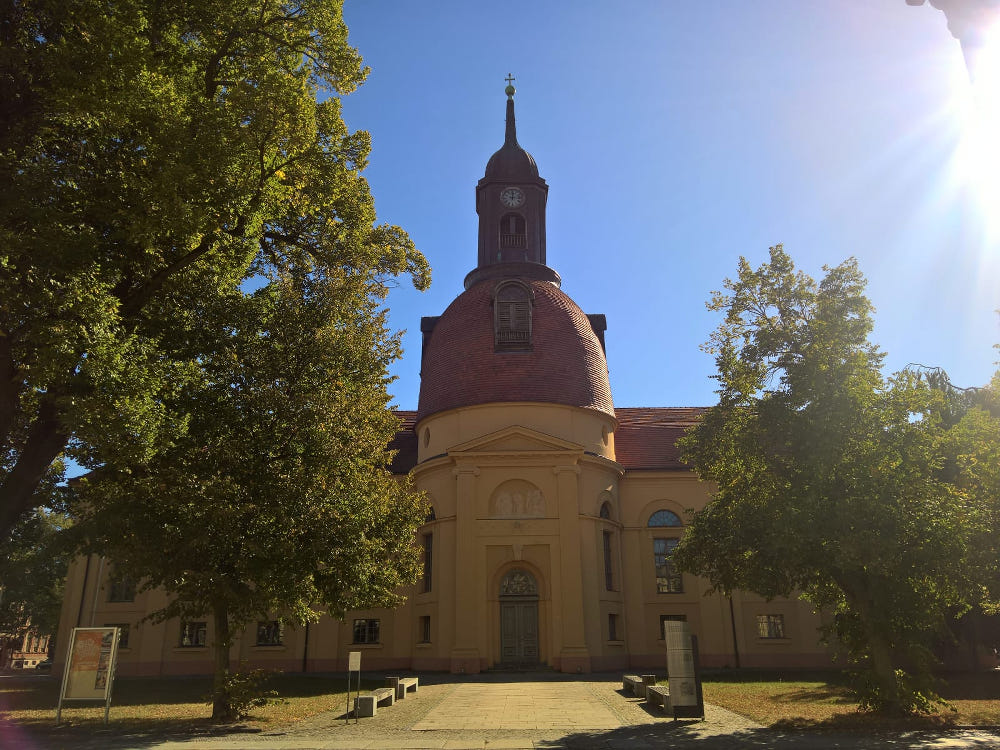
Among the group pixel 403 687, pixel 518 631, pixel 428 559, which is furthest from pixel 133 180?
pixel 518 631

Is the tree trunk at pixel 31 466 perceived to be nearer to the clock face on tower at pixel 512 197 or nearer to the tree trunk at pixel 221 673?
the tree trunk at pixel 221 673

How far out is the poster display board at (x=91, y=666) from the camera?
12.7m

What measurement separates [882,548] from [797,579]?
8.34 feet

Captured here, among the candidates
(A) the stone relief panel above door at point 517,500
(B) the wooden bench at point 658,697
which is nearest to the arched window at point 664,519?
(A) the stone relief panel above door at point 517,500

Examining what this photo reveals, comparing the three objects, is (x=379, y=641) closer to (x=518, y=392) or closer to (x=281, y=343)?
(x=518, y=392)

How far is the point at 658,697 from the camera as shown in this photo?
14336mm

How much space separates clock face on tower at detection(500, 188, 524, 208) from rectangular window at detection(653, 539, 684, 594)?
16999mm

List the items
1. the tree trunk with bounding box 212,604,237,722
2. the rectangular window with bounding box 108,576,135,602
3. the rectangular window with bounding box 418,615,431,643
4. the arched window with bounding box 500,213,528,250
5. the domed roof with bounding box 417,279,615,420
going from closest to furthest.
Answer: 1. the tree trunk with bounding box 212,604,237,722
2. the rectangular window with bounding box 418,615,431,643
3. the domed roof with bounding box 417,279,615,420
4. the rectangular window with bounding box 108,576,135,602
5. the arched window with bounding box 500,213,528,250

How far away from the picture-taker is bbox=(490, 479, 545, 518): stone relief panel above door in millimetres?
26922

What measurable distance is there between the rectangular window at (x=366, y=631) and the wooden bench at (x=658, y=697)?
660 inches

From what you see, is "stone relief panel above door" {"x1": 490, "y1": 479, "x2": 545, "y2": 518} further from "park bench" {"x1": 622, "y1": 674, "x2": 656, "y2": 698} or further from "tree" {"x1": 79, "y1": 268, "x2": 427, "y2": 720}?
"tree" {"x1": 79, "y1": 268, "x2": 427, "y2": 720}

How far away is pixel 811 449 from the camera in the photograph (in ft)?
44.2

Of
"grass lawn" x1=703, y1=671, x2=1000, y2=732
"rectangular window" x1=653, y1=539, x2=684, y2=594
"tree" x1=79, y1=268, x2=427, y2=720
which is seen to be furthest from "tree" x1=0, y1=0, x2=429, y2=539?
"rectangular window" x1=653, y1=539, x2=684, y2=594

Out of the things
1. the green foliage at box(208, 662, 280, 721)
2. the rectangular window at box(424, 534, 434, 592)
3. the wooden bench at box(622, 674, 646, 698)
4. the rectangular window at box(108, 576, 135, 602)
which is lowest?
the wooden bench at box(622, 674, 646, 698)
